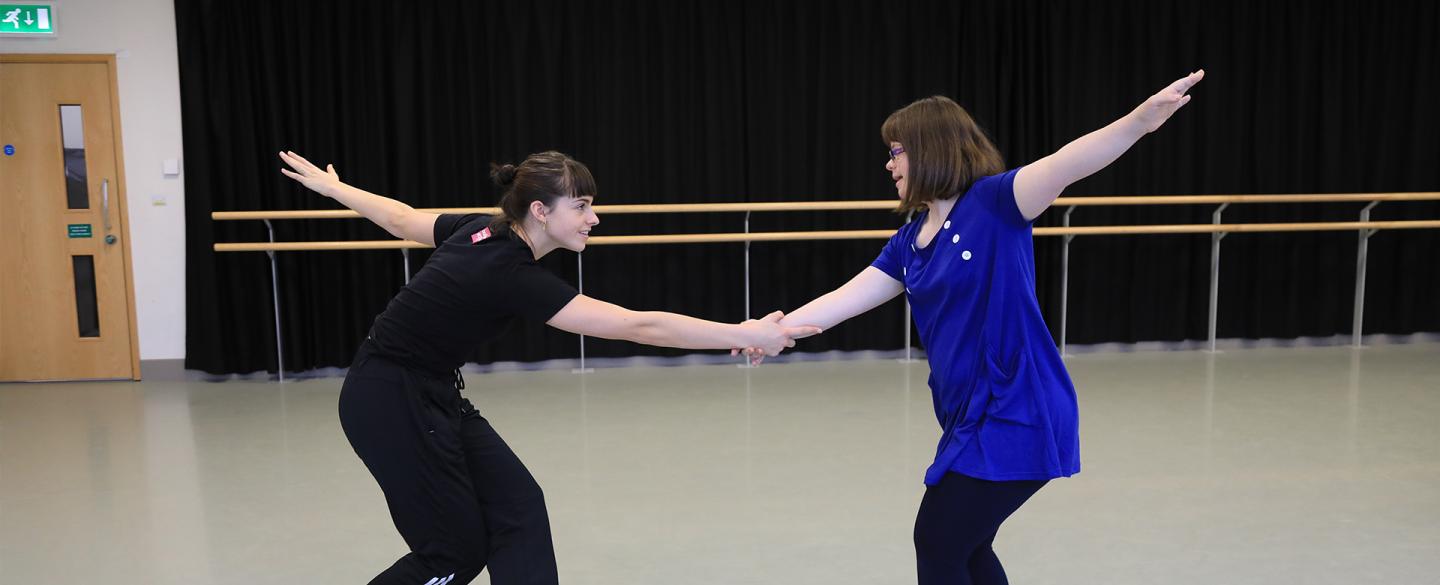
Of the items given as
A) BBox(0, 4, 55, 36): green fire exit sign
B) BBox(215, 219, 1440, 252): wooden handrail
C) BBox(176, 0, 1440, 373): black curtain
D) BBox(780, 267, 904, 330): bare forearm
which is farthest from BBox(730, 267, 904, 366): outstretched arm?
BBox(0, 4, 55, 36): green fire exit sign

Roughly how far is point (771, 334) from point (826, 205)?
375 centimetres

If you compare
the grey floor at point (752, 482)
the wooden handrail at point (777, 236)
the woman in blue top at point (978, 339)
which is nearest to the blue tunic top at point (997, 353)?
the woman in blue top at point (978, 339)

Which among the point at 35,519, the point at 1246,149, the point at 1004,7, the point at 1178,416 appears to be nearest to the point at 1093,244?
the point at 1246,149

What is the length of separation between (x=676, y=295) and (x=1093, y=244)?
9.26 feet

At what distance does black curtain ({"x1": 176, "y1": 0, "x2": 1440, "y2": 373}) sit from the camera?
19.4ft

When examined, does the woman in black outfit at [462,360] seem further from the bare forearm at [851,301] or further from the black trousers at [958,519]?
the black trousers at [958,519]

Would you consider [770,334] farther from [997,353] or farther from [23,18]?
[23,18]

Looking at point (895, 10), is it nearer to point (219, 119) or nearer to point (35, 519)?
point (219, 119)

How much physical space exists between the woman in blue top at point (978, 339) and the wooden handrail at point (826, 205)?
3915mm

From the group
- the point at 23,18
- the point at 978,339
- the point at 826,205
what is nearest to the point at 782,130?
the point at 826,205

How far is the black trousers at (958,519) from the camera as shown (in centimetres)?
179

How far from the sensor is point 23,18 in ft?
18.9

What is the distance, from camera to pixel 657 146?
20.5 feet

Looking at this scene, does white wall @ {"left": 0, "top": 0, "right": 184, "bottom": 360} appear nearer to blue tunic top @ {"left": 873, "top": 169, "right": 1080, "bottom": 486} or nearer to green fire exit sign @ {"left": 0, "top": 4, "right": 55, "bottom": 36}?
green fire exit sign @ {"left": 0, "top": 4, "right": 55, "bottom": 36}
